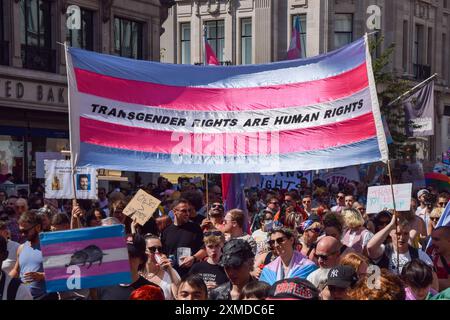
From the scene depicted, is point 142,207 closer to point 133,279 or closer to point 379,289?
point 133,279

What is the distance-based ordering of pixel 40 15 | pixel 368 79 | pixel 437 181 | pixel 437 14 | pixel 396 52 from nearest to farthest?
pixel 368 79
pixel 437 181
pixel 40 15
pixel 396 52
pixel 437 14

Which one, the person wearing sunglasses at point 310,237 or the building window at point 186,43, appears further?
the building window at point 186,43

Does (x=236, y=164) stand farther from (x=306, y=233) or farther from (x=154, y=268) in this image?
(x=154, y=268)

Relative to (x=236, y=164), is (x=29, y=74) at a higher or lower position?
higher

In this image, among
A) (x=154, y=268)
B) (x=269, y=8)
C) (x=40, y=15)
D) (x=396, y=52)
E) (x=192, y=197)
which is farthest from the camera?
(x=396, y=52)

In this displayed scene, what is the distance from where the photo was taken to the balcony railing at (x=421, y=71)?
52.4 metres

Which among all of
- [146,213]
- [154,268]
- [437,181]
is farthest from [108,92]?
[437,181]

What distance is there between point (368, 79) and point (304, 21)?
37938 millimetres

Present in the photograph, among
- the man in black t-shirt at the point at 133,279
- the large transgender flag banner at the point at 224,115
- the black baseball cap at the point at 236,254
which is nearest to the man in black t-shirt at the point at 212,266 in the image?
the man in black t-shirt at the point at 133,279

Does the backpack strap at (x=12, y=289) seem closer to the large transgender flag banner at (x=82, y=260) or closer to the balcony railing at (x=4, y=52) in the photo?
the large transgender flag banner at (x=82, y=260)

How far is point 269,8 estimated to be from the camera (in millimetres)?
46875

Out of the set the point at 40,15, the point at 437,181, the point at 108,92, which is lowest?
the point at 437,181

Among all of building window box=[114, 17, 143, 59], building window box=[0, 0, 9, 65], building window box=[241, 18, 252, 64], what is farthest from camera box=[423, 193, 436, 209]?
building window box=[241, 18, 252, 64]

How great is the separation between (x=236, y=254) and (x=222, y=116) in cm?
287
